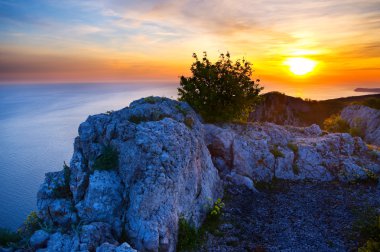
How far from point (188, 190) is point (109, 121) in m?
7.64

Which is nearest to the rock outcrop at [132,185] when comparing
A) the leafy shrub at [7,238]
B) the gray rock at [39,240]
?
the gray rock at [39,240]

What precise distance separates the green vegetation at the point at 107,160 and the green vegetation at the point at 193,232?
213 inches

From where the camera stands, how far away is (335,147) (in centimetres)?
2952

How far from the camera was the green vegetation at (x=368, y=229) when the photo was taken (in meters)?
15.0

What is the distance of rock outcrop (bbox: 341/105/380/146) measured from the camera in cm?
4299

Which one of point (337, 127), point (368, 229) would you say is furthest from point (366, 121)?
point (368, 229)

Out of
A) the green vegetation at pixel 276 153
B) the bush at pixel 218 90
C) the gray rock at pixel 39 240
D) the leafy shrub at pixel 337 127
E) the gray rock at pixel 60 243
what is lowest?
the gray rock at pixel 39 240

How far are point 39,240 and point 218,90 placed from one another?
69.7ft

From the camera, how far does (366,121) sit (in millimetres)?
48156

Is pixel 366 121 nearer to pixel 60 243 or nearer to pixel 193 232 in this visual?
pixel 193 232

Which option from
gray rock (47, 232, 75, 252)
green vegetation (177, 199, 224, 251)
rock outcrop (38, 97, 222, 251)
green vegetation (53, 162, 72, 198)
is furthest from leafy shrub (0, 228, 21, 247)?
green vegetation (177, 199, 224, 251)

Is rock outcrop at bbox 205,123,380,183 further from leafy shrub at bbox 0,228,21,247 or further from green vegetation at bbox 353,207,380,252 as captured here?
leafy shrub at bbox 0,228,21,247

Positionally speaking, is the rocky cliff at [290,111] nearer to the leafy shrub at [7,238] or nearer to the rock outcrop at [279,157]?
the rock outcrop at [279,157]

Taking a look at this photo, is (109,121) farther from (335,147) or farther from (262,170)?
(335,147)
